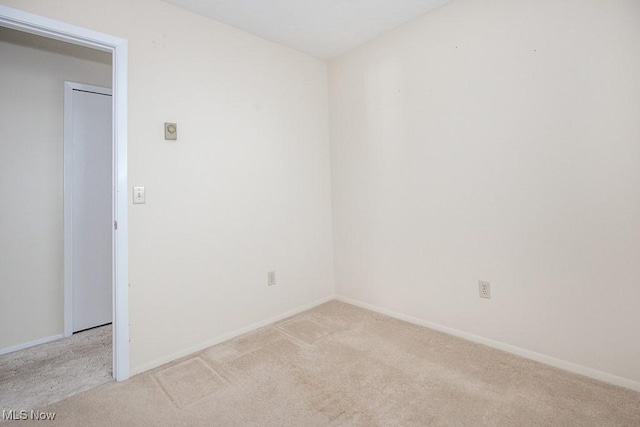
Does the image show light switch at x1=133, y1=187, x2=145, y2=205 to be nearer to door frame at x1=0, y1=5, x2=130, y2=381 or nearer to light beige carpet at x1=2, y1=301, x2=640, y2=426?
door frame at x1=0, y1=5, x2=130, y2=381

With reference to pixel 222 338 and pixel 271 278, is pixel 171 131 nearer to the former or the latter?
pixel 271 278

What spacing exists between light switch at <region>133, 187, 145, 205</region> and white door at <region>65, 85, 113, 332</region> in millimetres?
1068

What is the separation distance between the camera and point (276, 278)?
2717mm

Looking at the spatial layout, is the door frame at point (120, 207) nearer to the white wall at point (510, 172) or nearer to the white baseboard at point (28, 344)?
the white baseboard at point (28, 344)

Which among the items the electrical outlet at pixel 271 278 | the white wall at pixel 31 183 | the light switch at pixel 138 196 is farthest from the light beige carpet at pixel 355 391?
the white wall at pixel 31 183

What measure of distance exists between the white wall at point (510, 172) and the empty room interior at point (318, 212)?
13 mm

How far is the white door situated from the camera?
8.59 feet

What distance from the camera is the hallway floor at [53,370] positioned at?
67.1 inches

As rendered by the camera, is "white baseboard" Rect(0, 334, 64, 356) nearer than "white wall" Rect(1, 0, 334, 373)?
No

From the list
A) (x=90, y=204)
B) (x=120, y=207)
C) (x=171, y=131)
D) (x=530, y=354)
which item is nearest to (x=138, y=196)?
(x=120, y=207)

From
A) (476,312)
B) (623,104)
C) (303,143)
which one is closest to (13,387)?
(303,143)

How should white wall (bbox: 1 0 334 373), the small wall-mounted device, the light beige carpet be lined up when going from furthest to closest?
the small wall-mounted device
white wall (bbox: 1 0 334 373)
the light beige carpet

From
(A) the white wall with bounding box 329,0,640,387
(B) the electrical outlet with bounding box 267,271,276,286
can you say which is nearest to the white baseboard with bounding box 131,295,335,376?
(B) the electrical outlet with bounding box 267,271,276,286

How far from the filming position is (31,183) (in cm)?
240
